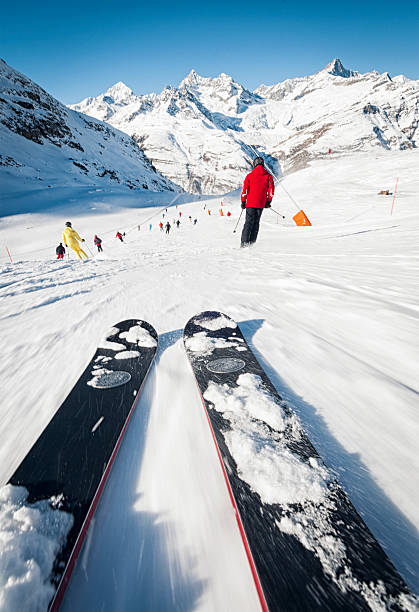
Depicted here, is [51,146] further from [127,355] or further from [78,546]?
[78,546]

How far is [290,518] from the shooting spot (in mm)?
892

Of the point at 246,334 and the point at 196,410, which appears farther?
the point at 246,334

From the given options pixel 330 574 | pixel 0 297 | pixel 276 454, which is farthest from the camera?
A: pixel 0 297

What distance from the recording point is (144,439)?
1377 mm

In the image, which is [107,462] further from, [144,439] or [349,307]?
[349,307]

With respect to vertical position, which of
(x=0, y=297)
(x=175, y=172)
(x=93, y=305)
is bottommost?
(x=0, y=297)

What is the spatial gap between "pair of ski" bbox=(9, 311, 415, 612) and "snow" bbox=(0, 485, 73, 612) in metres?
0.03

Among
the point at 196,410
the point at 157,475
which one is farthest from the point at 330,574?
the point at 196,410

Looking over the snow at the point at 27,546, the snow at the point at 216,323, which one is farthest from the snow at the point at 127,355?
the snow at the point at 27,546

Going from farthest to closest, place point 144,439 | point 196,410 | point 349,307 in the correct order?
1. point 349,307
2. point 196,410
3. point 144,439

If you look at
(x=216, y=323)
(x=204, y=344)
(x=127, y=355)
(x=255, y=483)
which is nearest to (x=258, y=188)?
(x=216, y=323)

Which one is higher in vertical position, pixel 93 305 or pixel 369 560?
pixel 369 560

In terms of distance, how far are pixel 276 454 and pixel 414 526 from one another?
500mm

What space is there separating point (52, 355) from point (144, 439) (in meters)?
1.32
